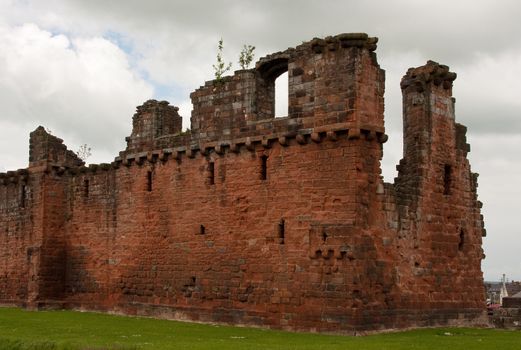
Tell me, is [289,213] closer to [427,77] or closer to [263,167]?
[263,167]

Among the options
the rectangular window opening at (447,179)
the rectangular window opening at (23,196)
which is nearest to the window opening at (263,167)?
the rectangular window opening at (447,179)

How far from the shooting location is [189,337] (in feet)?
63.3

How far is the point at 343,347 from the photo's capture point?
54.7 ft

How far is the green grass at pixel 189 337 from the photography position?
55.1 feet

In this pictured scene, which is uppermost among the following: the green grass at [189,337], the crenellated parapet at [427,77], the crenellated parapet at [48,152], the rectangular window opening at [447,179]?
the crenellated parapet at [427,77]

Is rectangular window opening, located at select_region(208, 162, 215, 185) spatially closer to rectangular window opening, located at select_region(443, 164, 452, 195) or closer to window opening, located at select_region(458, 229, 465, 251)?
rectangular window opening, located at select_region(443, 164, 452, 195)

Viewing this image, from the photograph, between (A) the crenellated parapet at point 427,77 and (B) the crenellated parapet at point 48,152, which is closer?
(A) the crenellated parapet at point 427,77

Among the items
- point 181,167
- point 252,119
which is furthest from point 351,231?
point 181,167

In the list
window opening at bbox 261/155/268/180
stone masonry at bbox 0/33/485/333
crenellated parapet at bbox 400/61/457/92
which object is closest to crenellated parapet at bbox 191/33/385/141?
stone masonry at bbox 0/33/485/333

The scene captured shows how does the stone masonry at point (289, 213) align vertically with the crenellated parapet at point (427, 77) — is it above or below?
below

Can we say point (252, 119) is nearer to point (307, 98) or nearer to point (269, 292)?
→ point (307, 98)

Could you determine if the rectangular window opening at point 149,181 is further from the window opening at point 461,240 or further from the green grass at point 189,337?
the window opening at point 461,240

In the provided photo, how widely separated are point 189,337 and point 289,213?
14.7 feet

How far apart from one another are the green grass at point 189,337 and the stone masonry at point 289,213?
1036 millimetres
